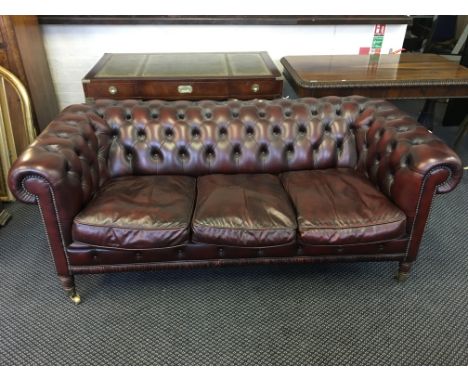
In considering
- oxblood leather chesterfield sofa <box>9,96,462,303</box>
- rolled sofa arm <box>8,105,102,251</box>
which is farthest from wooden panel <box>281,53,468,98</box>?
rolled sofa arm <box>8,105,102,251</box>

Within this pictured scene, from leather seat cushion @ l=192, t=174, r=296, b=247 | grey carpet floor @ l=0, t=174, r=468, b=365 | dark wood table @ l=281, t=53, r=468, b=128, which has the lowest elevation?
grey carpet floor @ l=0, t=174, r=468, b=365

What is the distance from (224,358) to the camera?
57.8 inches

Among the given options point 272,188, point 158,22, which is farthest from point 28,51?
point 272,188

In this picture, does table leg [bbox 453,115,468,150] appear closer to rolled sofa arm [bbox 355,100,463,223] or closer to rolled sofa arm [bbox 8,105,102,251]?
rolled sofa arm [bbox 355,100,463,223]

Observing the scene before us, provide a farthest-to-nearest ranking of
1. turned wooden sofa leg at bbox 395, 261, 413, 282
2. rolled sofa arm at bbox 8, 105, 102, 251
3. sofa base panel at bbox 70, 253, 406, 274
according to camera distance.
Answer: turned wooden sofa leg at bbox 395, 261, 413, 282 → sofa base panel at bbox 70, 253, 406, 274 → rolled sofa arm at bbox 8, 105, 102, 251

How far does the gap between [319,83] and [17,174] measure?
161 cm

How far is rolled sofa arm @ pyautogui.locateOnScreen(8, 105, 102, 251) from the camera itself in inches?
55.6

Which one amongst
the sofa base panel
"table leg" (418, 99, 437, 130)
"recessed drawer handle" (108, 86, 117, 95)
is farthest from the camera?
"table leg" (418, 99, 437, 130)

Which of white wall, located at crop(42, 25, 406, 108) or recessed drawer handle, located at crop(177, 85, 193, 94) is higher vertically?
white wall, located at crop(42, 25, 406, 108)

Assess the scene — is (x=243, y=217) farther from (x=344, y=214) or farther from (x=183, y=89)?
(x=183, y=89)

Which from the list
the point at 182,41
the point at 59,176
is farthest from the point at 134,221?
the point at 182,41

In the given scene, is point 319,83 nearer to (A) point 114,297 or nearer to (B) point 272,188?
(B) point 272,188

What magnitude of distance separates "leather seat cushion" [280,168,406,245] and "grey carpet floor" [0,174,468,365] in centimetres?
35
